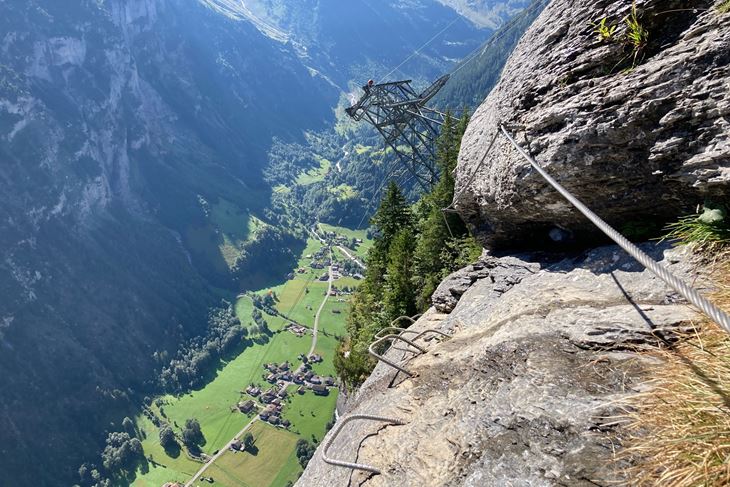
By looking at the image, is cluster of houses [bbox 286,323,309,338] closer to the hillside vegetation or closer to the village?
the village

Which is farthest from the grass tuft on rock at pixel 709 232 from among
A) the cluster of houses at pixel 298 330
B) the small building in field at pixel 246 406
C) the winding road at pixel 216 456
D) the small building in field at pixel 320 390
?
the cluster of houses at pixel 298 330

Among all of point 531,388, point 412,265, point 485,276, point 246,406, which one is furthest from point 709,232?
point 246,406

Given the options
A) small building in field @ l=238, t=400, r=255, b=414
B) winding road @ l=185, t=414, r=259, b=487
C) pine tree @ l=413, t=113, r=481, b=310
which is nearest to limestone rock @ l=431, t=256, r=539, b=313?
pine tree @ l=413, t=113, r=481, b=310

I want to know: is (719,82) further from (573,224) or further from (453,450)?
(453,450)

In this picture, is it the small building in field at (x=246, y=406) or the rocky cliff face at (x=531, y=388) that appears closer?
the rocky cliff face at (x=531, y=388)

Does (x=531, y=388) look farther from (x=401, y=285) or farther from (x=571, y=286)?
(x=401, y=285)

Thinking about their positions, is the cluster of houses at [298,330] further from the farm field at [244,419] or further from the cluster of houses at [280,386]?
the cluster of houses at [280,386]

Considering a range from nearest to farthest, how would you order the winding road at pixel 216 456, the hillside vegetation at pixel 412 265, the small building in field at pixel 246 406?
the hillside vegetation at pixel 412 265 → the winding road at pixel 216 456 → the small building in field at pixel 246 406
